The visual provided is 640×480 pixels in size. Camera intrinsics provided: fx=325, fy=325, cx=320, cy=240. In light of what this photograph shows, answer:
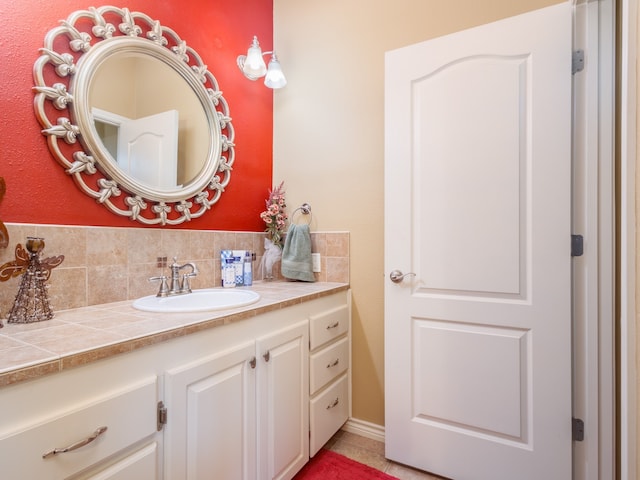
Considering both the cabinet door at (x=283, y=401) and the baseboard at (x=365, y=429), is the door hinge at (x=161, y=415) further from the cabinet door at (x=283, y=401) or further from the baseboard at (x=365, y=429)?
the baseboard at (x=365, y=429)

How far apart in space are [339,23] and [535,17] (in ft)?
3.40

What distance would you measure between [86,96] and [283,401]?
1.36 meters

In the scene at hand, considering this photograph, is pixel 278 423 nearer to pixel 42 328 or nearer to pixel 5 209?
pixel 42 328

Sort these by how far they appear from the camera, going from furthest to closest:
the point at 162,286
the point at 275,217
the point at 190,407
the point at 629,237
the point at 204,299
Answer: the point at 275,217, the point at 204,299, the point at 162,286, the point at 190,407, the point at 629,237

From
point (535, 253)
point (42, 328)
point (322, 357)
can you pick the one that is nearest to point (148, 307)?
point (42, 328)

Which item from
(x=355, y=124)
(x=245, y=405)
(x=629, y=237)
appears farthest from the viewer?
(x=355, y=124)

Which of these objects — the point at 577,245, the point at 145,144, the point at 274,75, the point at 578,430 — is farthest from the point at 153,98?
the point at 578,430

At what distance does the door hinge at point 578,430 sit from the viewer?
124cm

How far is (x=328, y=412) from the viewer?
5.30 feet

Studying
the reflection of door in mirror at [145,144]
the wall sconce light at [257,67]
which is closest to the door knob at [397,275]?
the reflection of door in mirror at [145,144]

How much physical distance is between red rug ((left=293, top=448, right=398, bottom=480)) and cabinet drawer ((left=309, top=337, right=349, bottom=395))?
364 millimetres

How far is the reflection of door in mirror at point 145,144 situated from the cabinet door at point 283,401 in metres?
0.86

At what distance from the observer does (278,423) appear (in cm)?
127

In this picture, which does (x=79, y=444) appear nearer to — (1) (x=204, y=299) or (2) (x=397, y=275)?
(1) (x=204, y=299)
